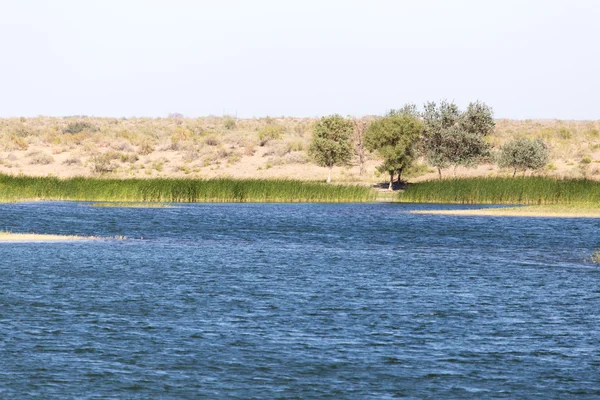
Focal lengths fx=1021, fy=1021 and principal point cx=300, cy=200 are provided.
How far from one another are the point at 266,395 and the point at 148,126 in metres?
146

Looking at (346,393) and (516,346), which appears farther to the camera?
(516,346)

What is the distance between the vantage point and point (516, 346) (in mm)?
19219

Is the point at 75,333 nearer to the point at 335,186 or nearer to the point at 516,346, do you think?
the point at 516,346

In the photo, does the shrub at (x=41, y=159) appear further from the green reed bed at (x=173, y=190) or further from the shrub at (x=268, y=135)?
the green reed bed at (x=173, y=190)

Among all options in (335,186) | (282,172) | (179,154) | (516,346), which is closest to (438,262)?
(516,346)

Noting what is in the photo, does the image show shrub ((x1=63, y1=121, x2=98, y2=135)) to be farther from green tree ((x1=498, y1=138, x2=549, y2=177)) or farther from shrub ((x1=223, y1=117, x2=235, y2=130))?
green tree ((x1=498, y1=138, x2=549, y2=177))

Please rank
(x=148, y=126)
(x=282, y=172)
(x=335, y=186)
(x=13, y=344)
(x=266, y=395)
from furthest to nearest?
1. (x=148, y=126)
2. (x=282, y=172)
3. (x=335, y=186)
4. (x=13, y=344)
5. (x=266, y=395)

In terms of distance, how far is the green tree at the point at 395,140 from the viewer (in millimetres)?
87625

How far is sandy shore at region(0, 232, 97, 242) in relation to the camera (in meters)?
39.7

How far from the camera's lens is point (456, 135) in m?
90.9

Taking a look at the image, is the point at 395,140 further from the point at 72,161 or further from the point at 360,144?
the point at 72,161

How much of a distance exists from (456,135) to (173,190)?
29.5m

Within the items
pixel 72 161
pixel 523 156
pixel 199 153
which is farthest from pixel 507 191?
pixel 72 161

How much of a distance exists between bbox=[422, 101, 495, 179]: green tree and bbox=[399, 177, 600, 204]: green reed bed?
15210mm
